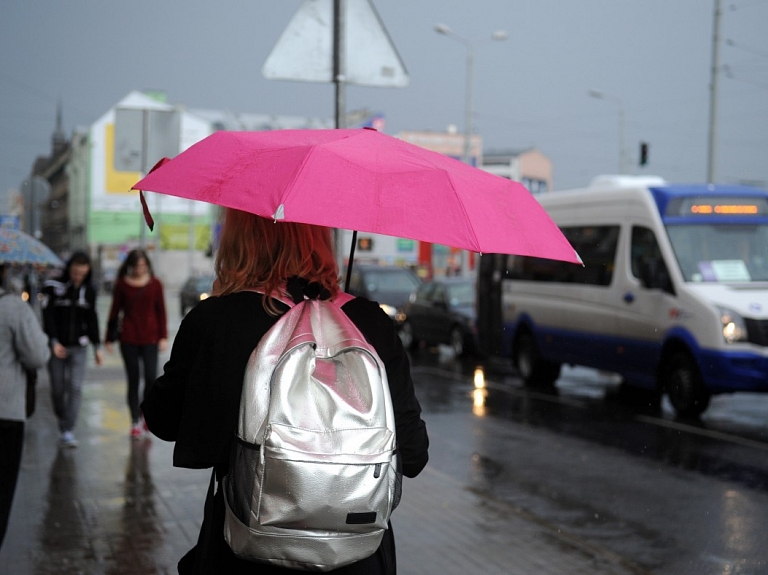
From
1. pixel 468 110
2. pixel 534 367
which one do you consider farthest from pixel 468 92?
pixel 534 367

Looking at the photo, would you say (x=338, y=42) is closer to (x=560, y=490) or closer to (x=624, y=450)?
(x=560, y=490)

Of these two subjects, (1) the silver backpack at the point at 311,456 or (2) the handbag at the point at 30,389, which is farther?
(2) the handbag at the point at 30,389

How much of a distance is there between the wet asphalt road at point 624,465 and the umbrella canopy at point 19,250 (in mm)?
3591

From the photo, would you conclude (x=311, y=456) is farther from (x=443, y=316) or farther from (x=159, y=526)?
(x=443, y=316)

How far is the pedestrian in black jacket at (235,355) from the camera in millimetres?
2385

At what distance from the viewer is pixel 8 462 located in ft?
16.4

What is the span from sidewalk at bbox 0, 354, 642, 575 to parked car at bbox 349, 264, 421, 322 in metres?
14.0

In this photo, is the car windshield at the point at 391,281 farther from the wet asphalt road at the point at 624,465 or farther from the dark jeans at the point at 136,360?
the dark jeans at the point at 136,360

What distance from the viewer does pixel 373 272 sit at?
23109 mm

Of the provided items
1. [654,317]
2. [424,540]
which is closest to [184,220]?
[654,317]

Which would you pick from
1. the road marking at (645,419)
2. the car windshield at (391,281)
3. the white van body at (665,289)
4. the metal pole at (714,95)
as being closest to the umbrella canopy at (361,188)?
the road marking at (645,419)

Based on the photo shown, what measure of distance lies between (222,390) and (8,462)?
3.08 m

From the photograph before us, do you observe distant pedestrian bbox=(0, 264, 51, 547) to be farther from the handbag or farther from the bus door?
the bus door

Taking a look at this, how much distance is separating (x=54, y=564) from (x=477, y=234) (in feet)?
11.6
